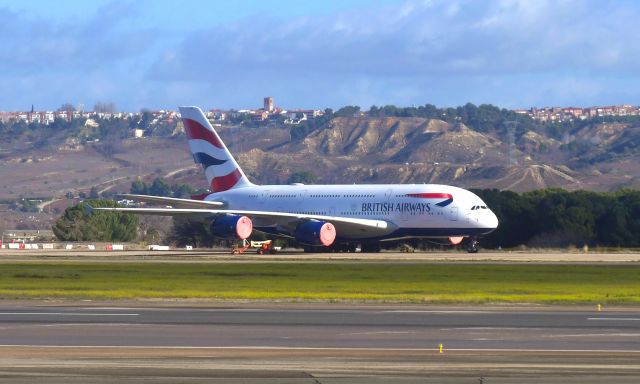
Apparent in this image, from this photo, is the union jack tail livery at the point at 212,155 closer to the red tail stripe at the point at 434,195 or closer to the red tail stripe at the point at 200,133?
the red tail stripe at the point at 200,133

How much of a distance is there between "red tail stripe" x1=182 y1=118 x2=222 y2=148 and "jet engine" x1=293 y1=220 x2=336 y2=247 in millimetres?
10983

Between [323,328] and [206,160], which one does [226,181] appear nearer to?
[206,160]

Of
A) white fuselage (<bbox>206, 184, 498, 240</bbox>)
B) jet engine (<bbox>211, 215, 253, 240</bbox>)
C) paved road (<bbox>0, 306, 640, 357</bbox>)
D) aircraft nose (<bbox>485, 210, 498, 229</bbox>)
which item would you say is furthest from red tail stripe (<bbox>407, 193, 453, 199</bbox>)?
paved road (<bbox>0, 306, 640, 357</bbox>)

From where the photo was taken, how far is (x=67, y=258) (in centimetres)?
6172

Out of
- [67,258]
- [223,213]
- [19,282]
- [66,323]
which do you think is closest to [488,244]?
[223,213]

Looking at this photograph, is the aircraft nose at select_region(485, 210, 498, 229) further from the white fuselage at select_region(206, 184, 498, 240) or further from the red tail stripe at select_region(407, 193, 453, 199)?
the red tail stripe at select_region(407, 193, 453, 199)

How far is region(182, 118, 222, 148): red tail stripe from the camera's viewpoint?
76.7 m

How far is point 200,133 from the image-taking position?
77.0 m

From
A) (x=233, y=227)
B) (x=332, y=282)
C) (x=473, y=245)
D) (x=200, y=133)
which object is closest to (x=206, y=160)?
(x=200, y=133)

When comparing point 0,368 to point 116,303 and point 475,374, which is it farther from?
point 116,303

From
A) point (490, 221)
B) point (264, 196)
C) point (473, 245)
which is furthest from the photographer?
point (264, 196)

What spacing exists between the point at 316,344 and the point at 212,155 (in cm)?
5396

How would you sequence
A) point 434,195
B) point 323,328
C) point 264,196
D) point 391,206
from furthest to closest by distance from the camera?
point 264,196
point 391,206
point 434,195
point 323,328

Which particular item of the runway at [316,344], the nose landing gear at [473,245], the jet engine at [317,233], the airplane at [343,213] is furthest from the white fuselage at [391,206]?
the runway at [316,344]
